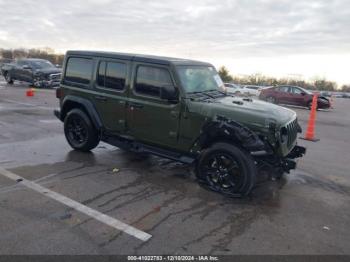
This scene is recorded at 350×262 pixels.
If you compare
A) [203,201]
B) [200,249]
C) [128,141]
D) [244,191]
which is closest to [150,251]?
[200,249]

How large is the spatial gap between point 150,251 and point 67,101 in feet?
15.1

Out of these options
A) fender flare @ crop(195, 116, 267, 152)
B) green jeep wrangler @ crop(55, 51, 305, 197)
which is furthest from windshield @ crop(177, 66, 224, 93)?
fender flare @ crop(195, 116, 267, 152)

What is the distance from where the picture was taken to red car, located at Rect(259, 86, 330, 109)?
72.6 ft

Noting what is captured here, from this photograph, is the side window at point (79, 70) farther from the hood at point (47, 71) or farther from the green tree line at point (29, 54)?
the green tree line at point (29, 54)

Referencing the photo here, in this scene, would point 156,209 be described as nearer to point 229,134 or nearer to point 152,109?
point 229,134

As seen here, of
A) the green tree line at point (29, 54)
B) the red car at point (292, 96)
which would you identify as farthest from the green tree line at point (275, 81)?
the red car at point (292, 96)

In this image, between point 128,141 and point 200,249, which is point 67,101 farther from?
point 200,249

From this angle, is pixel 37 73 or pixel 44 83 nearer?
pixel 37 73

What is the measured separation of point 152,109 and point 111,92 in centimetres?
105

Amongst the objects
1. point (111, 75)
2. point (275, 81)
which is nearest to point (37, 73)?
point (111, 75)

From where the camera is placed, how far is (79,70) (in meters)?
7.11

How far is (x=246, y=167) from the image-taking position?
16.4ft

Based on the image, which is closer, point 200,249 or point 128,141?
point 200,249

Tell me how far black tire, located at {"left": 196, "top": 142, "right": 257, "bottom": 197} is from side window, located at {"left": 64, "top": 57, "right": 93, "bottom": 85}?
9.83ft
